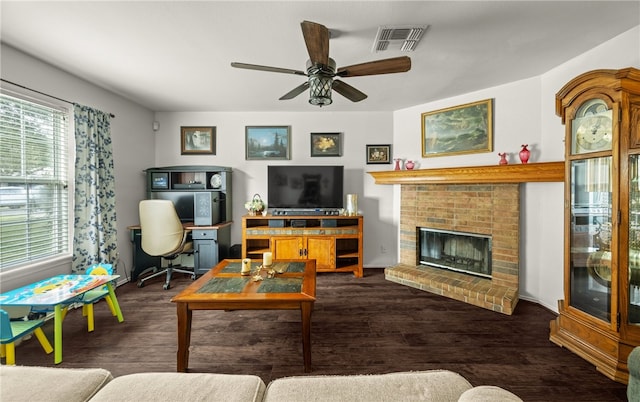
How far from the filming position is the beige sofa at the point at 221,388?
0.81 m

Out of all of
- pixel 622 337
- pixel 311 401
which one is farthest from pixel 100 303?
pixel 622 337

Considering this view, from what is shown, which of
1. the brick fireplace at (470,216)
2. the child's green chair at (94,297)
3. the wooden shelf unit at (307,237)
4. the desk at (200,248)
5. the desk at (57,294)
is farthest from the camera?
the wooden shelf unit at (307,237)

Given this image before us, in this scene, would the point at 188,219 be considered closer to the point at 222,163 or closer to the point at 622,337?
the point at 222,163

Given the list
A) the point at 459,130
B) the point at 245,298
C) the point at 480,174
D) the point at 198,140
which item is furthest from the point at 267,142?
the point at 480,174

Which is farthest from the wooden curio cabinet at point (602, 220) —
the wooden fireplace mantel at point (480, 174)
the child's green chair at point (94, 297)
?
the child's green chair at point (94, 297)

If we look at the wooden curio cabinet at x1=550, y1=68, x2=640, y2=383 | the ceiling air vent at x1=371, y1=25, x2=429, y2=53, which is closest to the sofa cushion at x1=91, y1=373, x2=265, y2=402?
the ceiling air vent at x1=371, y1=25, x2=429, y2=53

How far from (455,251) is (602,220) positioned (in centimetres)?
165

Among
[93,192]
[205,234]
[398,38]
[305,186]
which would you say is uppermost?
[398,38]

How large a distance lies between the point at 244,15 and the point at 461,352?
2.98 m

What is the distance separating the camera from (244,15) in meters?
1.83

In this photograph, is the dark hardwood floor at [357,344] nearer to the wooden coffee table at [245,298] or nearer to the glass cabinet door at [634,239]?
the wooden coffee table at [245,298]

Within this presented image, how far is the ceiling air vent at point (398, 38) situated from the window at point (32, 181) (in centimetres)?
321

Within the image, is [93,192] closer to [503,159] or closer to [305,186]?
[305,186]

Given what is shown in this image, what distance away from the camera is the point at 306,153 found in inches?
163
